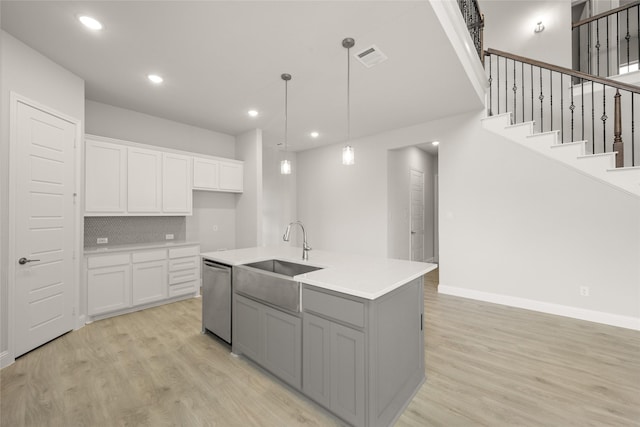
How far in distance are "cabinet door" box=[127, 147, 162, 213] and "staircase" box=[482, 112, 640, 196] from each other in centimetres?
504

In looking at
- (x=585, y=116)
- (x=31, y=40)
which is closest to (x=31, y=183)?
(x=31, y=40)

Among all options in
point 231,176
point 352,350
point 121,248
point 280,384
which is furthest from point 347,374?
point 231,176

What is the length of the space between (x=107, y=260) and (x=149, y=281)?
60 cm

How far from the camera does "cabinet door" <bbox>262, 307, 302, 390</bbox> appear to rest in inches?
77.4

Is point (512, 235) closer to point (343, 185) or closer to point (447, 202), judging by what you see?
point (447, 202)

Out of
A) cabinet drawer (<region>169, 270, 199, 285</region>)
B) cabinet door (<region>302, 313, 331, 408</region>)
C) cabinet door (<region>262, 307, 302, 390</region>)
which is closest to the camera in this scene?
cabinet door (<region>302, 313, 331, 408</region>)

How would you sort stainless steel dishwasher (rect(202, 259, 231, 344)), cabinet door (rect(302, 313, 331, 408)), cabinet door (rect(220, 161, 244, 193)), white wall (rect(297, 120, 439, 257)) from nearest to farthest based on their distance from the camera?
1. cabinet door (rect(302, 313, 331, 408))
2. stainless steel dishwasher (rect(202, 259, 231, 344))
3. cabinet door (rect(220, 161, 244, 193))
4. white wall (rect(297, 120, 439, 257))

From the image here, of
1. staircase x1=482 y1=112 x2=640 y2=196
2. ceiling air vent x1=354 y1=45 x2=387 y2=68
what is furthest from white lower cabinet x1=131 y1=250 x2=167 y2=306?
staircase x1=482 y1=112 x2=640 y2=196

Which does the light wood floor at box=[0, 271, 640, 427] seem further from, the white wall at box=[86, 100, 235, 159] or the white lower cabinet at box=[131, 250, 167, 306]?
the white wall at box=[86, 100, 235, 159]

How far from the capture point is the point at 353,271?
209 cm

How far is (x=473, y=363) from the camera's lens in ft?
7.88

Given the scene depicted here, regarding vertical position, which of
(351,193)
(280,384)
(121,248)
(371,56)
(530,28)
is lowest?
(280,384)

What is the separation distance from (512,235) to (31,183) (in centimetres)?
573

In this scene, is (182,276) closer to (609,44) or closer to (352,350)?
(352,350)
